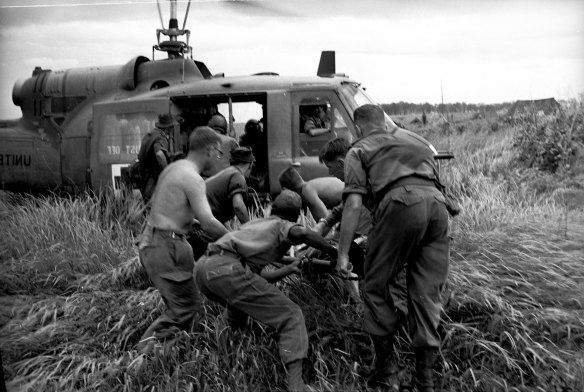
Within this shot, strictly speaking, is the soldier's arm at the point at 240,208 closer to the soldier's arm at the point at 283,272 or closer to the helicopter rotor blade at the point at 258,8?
the soldier's arm at the point at 283,272

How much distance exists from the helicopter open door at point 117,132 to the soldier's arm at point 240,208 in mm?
3310

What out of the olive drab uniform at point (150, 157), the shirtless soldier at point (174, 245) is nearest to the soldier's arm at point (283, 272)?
the shirtless soldier at point (174, 245)

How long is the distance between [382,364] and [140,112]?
18.0ft

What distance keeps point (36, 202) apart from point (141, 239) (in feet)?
15.8

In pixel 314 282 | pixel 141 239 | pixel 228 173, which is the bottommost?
pixel 314 282

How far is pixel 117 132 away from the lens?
895 cm

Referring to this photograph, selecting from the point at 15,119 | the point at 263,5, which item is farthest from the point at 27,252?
the point at 263,5

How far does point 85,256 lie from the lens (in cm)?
700

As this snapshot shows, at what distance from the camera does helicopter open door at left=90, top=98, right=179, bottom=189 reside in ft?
28.7

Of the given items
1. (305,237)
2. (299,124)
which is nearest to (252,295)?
(305,237)

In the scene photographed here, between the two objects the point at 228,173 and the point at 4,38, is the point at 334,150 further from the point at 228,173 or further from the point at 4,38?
the point at 4,38

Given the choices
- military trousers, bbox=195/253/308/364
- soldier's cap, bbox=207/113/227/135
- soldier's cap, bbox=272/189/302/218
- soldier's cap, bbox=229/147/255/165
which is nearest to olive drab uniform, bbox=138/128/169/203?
soldier's cap, bbox=207/113/227/135

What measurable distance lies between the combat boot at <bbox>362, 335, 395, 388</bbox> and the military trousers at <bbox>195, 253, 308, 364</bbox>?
1.58 ft

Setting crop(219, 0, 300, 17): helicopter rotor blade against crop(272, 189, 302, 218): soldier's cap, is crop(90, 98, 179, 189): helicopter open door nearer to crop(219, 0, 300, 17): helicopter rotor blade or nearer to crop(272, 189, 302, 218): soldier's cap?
crop(219, 0, 300, 17): helicopter rotor blade
